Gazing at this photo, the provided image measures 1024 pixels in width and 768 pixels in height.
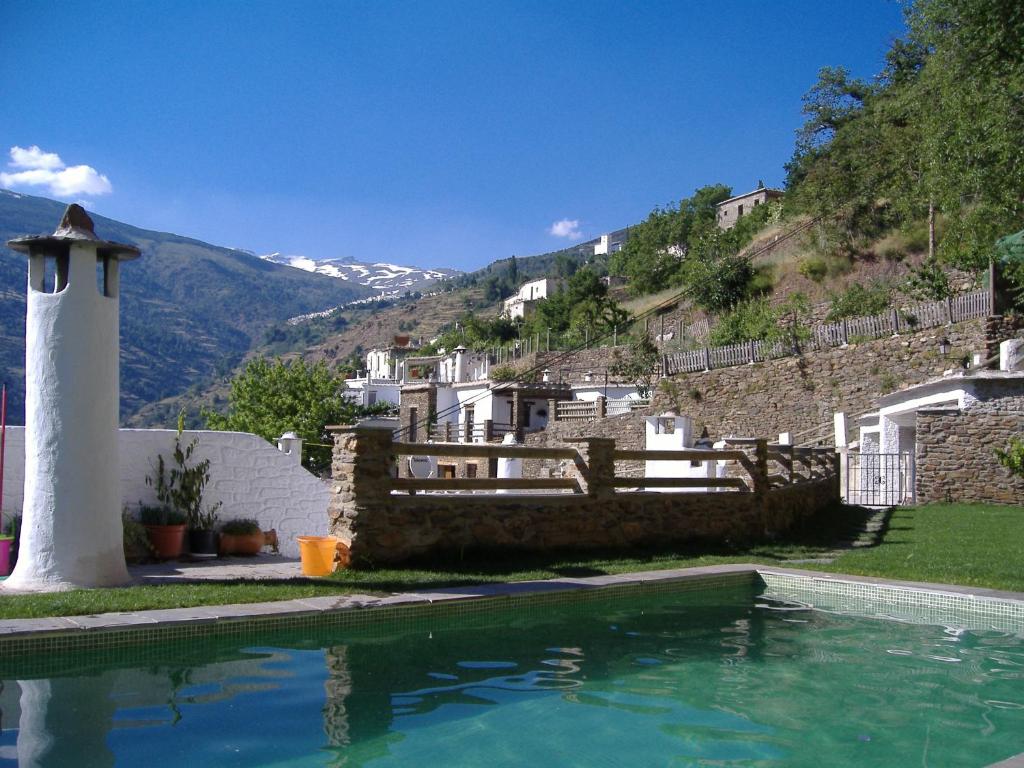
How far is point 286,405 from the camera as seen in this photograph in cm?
4134

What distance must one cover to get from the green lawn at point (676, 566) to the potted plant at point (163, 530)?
2.47 metres

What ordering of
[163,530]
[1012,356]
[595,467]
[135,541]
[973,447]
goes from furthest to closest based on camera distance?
[1012,356], [973,447], [595,467], [163,530], [135,541]

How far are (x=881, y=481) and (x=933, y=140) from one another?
8165mm

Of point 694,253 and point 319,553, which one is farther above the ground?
point 694,253

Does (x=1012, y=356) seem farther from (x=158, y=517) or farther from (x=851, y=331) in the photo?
(x=158, y=517)

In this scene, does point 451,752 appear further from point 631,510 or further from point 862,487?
point 862,487

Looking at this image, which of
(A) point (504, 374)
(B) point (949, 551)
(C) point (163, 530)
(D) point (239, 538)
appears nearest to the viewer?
(C) point (163, 530)

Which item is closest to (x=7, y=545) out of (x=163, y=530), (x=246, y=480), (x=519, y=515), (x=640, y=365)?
(x=163, y=530)

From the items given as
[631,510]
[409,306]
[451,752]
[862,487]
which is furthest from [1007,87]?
[409,306]

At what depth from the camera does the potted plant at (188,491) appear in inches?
425

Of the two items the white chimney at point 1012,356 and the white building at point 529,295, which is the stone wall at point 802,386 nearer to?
the white chimney at point 1012,356

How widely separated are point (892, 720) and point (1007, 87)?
1813 cm

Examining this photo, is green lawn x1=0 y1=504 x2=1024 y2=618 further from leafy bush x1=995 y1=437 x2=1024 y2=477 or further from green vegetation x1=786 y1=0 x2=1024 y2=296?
green vegetation x1=786 y1=0 x2=1024 y2=296

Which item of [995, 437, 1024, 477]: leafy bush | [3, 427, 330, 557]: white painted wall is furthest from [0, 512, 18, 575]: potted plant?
[995, 437, 1024, 477]: leafy bush
